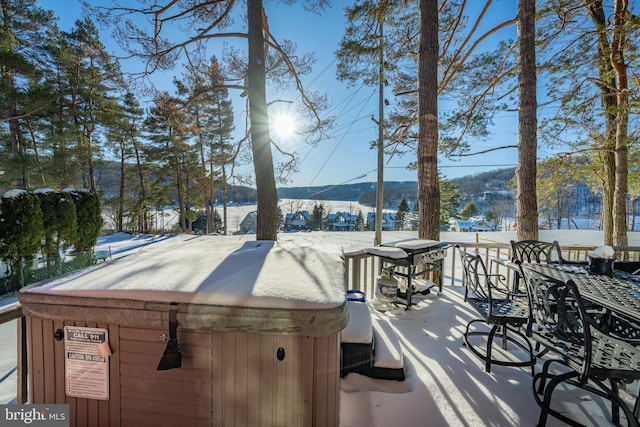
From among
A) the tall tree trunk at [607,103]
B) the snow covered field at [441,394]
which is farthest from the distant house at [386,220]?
the snow covered field at [441,394]

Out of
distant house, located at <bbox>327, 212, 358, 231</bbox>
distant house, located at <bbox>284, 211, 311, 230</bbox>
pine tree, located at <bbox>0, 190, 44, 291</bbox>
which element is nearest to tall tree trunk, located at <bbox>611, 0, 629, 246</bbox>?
pine tree, located at <bbox>0, 190, 44, 291</bbox>

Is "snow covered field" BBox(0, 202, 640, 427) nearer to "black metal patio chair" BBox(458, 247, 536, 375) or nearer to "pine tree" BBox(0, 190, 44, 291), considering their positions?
"black metal patio chair" BBox(458, 247, 536, 375)

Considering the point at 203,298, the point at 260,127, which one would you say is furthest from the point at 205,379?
the point at 260,127

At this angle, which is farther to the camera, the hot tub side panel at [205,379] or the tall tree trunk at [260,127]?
the tall tree trunk at [260,127]

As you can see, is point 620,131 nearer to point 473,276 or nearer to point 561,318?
point 473,276

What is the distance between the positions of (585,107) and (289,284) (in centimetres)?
887

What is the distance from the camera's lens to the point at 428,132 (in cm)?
407

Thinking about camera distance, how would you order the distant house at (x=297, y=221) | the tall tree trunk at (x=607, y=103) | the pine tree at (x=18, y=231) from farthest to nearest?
the distant house at (x=297, y=221)
the tall tree trunk at (x=607, y=103)
the pine tree at (x=18, y=231)

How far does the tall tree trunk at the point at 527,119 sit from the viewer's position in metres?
3.88

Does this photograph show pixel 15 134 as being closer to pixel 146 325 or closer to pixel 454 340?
pixel 146 325

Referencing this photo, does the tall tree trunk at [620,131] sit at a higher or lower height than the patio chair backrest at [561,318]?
higher

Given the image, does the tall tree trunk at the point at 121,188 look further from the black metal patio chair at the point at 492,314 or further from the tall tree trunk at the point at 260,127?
the black metal patio chair at the point at 492,314

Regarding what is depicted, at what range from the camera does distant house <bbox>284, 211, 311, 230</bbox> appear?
117 ft

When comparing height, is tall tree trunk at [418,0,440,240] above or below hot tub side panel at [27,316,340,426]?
above
